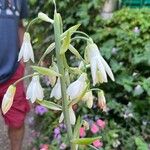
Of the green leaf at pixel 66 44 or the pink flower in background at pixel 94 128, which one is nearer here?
the green leaf at pixel 66 44

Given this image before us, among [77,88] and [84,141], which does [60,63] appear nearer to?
[77,88]

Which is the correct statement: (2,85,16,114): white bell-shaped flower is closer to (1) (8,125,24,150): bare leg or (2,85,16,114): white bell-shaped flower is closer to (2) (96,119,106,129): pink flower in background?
(1) (8,125,24,150): bare leg

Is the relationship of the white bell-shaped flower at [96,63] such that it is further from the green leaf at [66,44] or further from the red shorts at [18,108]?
the red shorts at [18,108]

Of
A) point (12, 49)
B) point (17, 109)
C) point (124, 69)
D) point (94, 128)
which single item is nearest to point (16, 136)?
point (17, 109)

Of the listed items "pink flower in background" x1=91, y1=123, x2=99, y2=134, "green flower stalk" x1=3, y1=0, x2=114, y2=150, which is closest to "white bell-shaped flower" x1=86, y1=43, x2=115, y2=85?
"green flower stalk" x1=3, y1=0, x2=114, y2=150

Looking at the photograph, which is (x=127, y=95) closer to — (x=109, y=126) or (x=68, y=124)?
(x=109, y=126)

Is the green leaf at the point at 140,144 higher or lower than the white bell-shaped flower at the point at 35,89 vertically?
lower

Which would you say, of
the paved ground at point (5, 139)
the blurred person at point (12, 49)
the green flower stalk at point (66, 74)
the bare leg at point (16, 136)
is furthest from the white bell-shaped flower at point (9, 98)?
the paved ground at point (5, 139)
